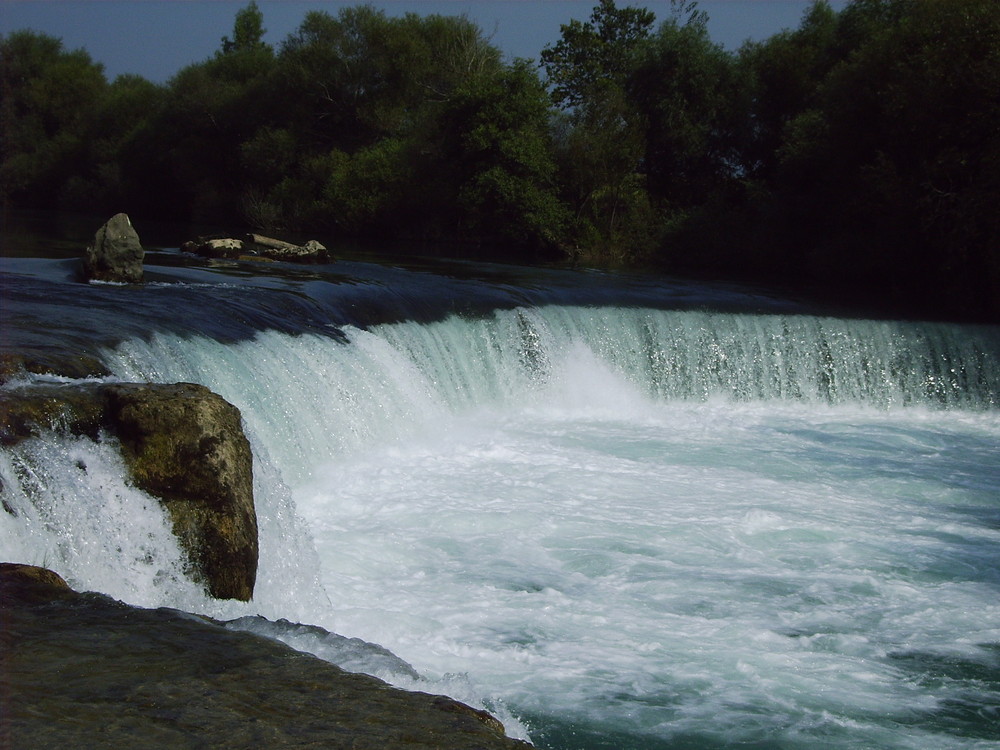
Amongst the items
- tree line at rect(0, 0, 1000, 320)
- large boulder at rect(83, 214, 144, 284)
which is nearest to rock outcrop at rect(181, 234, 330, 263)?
large boulder at rect(83, 214, 144, 284)

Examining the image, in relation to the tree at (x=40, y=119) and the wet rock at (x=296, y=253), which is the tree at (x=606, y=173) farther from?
the tree at (x=40, y=119)

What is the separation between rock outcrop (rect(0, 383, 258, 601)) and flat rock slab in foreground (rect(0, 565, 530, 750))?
959mm

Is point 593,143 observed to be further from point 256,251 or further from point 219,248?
point 219,248

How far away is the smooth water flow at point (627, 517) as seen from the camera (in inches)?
195

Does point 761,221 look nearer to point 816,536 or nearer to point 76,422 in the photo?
→ point 816,536

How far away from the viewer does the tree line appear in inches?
721

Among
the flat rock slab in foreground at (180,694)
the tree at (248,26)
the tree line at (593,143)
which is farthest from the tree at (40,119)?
the flat rock slab in foreground at (180,694)

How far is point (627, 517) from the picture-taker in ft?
26.2

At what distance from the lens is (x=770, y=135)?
2773 centimetres

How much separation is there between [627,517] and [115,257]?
6.95 meters

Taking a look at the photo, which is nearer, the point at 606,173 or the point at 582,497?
the point at 582,497

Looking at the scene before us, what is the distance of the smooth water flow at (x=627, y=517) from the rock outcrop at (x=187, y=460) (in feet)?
0.41

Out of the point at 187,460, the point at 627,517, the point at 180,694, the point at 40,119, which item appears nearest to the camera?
the point at 180,694

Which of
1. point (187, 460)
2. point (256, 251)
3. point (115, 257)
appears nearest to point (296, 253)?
point (256, 251)
